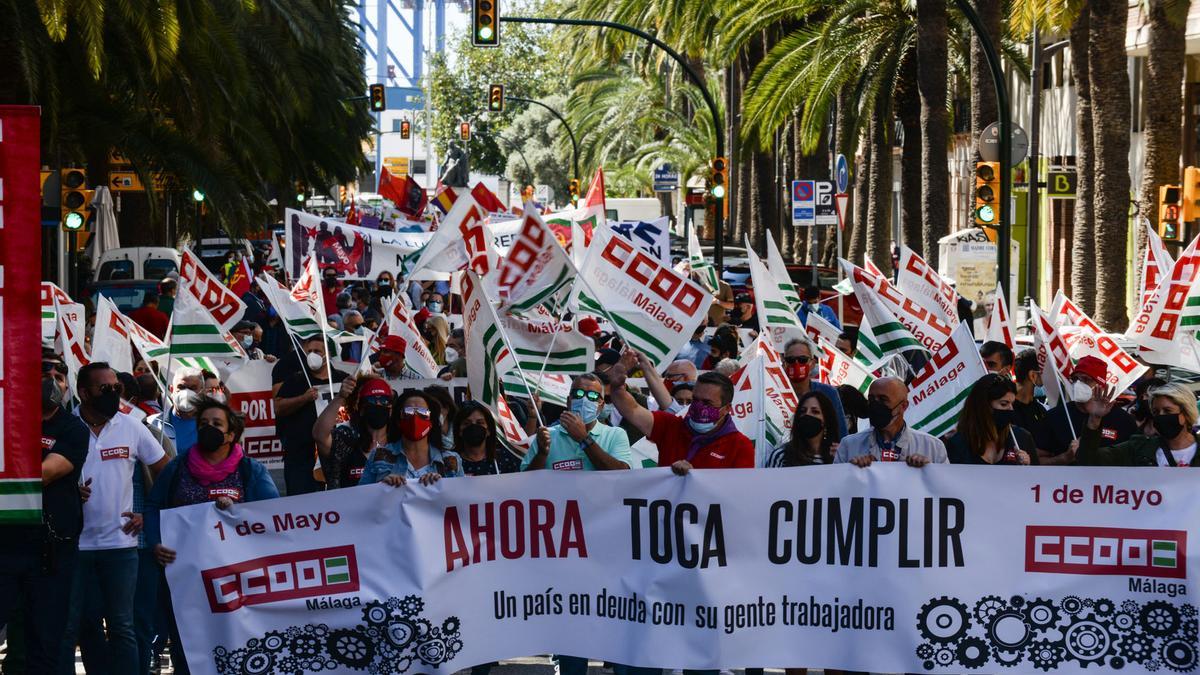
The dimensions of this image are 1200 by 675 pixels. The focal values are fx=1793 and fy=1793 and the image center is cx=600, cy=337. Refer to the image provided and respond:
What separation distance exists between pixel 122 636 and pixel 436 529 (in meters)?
1.43

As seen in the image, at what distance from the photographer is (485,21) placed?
25.7 meters

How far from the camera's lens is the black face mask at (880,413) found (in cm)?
769

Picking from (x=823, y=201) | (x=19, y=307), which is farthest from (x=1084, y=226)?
(x=19, y=307)

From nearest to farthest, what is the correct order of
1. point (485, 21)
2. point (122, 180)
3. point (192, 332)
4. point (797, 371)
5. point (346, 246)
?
point (797, 371), point (192, 332), point (346, 246), point (485, 21), point (122, 180)

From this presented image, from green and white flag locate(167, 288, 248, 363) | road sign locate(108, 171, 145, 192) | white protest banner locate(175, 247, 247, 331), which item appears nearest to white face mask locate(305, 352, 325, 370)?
green and white flag locate(167, 288, 248, 363)

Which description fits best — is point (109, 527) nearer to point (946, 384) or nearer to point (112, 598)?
point (112, 598)

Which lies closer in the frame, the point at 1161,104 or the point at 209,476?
the point at 209,476

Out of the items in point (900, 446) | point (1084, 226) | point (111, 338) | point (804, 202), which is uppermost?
point (804, 202)

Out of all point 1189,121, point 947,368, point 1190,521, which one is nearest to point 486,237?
point 947,368

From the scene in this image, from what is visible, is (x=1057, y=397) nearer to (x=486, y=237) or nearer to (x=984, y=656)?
(x=984, y=656)

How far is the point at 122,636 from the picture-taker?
25.1 ft

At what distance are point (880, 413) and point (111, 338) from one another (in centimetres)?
616

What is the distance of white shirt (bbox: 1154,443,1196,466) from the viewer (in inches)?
317

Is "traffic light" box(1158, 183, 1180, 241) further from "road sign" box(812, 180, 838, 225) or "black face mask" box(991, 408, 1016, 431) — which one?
"black face mask" box(991, 408, 1016, 431)
